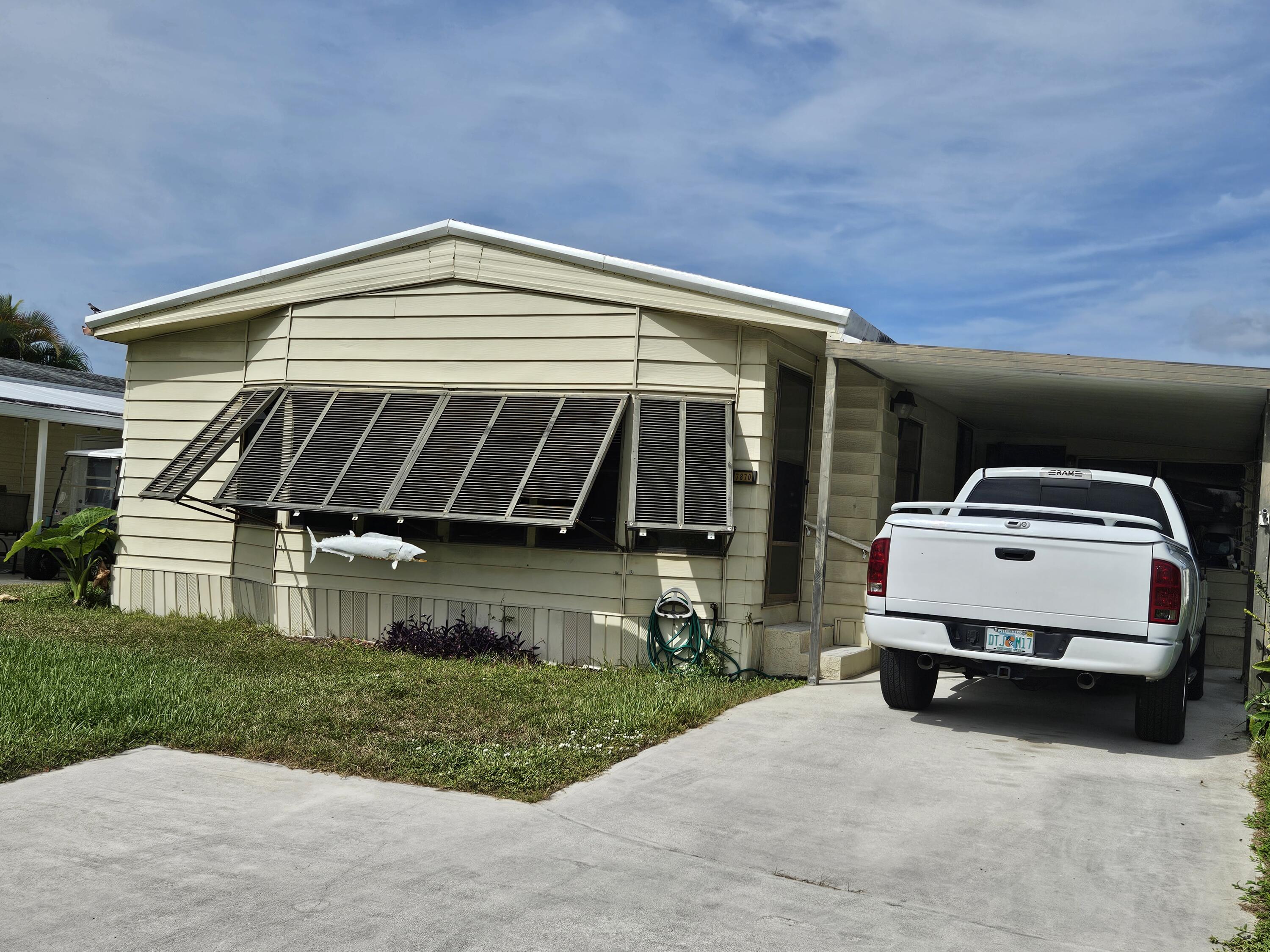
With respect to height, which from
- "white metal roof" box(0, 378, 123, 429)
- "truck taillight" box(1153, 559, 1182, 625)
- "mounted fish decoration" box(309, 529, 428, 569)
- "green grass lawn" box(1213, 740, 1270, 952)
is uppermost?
"white metal roof" box(0, 378, 123, 429)

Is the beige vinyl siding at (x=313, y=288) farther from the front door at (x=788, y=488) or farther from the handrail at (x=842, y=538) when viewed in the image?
the handrail at (x=842, y=538)

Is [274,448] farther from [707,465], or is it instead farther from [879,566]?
[879,566]

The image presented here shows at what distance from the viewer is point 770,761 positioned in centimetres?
652

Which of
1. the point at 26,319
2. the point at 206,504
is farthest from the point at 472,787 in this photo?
the point at 26,319

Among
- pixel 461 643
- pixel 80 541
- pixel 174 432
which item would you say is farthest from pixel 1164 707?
pixel 80 541

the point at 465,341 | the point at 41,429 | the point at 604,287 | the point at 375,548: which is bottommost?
the point at 375,548

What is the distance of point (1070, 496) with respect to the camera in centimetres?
878

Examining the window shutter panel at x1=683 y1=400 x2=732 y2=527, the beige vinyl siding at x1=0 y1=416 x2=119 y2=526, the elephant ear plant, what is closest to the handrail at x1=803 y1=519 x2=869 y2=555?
the window shutter panel at x1=683 y1=400 x2=732 y2=527

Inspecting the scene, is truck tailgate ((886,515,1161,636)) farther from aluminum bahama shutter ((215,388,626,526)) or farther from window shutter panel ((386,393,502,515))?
window shutter panel ((386,393,502,515))

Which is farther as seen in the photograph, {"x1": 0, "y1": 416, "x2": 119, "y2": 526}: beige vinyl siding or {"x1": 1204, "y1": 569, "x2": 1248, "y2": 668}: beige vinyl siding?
{"x1": 0, "y1": 416, "x2": 119, "y2": 526}: beige vinyl siding

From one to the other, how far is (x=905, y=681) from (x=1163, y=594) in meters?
2.00

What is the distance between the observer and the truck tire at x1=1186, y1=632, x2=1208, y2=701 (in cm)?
915

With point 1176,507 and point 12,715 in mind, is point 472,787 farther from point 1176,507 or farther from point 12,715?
point 1176,507

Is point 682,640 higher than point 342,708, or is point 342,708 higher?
point 682,640
